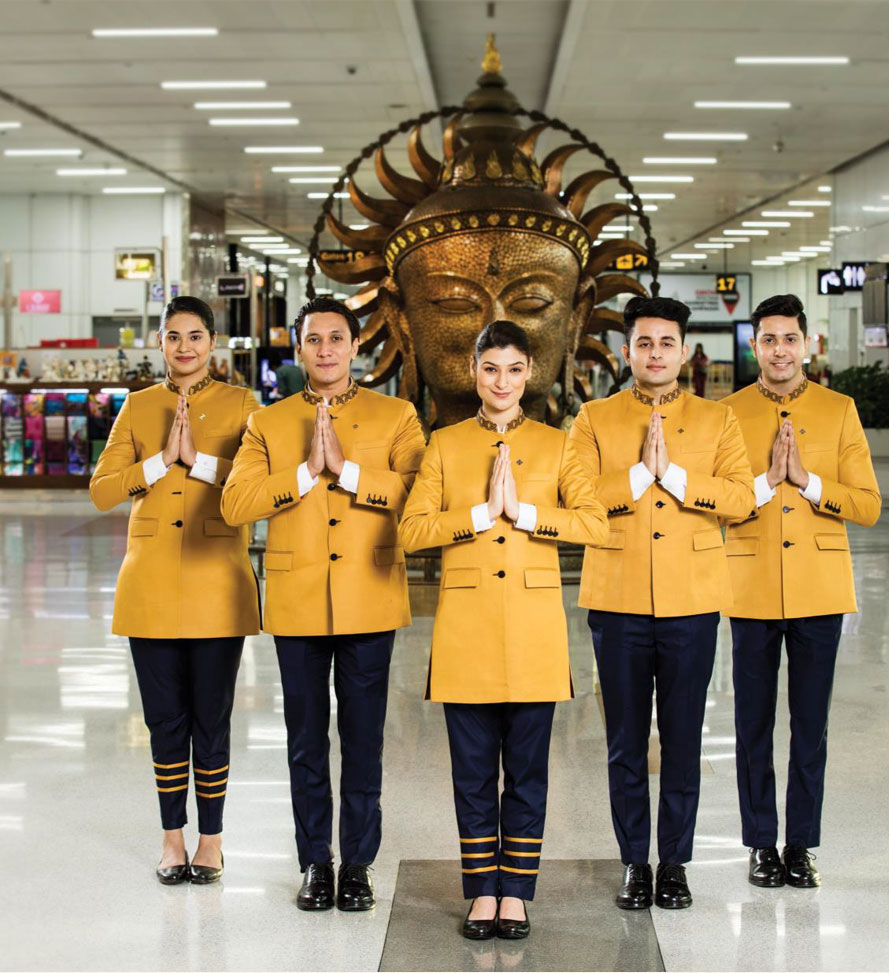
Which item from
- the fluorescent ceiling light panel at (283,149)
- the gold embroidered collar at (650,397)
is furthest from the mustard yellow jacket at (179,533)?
the fluorescent ceiling light panel at (283,149)

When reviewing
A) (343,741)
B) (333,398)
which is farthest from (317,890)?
(333,398)

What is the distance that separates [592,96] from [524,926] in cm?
1485

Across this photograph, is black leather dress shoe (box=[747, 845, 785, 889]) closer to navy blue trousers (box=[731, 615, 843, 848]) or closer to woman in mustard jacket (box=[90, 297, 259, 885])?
navy blue trousers (box=[731, 615, 843, 848])

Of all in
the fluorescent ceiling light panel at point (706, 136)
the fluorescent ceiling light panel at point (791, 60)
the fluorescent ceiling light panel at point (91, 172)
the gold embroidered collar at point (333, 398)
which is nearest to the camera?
the gold embroidered collar at point (333, 398)

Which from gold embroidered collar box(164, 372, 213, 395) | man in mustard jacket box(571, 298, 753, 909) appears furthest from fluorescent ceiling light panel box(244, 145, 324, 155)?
man in mustard jacket box(571, 298, 753, 909)

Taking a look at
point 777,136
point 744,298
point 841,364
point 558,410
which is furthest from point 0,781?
point 744,298

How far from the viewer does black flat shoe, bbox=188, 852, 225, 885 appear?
369 centimetres

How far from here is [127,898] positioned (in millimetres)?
3578

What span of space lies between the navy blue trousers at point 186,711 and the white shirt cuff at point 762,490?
5.05 ft

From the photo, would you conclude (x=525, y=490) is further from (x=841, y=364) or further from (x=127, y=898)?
(x=841, y=364)

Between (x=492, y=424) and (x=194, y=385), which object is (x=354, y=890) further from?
(x=194, y=385)

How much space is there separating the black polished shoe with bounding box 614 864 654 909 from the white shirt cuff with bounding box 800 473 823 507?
1115mm

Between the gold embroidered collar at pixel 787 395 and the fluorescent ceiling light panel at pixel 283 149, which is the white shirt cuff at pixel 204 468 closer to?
the gold embroidered collar at pixel 787 395

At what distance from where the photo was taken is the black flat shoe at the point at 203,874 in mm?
3689
